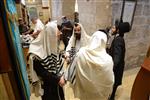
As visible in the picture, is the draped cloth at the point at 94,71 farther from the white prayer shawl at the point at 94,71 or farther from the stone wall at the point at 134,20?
the stone wall at the point at 134,20

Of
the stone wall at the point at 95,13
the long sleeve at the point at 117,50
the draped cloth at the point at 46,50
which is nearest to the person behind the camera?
the draped cloth at the point at 46,50

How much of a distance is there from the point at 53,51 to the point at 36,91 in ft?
1.62

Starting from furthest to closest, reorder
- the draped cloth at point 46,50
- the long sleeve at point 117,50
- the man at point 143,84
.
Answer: the long sleeve at point 117,50
the draped cloth at point 46,50
the man at point 143,84

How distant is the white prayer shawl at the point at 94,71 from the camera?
1.62m

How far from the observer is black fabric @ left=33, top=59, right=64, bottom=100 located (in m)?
1.57

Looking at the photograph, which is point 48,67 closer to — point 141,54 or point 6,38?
point 6,38

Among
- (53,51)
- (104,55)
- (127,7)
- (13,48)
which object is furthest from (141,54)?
(13,48)

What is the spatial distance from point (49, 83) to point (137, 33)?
2.45m

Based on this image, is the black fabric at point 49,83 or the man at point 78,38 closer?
the black fabric at point 49,83

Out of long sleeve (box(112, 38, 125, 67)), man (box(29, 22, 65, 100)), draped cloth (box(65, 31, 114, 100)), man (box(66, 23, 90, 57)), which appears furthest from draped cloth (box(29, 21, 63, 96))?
long sleeve (box(112, 38, 125, 67))

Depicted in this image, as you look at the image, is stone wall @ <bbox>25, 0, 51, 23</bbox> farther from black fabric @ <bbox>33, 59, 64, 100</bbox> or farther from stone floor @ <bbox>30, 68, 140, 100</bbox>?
black fabric @ <bbox>33, 59, 64, 100</bbox>

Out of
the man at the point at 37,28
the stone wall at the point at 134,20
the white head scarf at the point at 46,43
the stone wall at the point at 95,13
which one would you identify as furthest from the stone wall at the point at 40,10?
the white head scarf at the point at 46,43

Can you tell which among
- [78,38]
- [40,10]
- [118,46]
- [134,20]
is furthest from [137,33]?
[40,10]

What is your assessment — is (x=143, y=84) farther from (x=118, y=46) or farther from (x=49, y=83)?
(x=118, y=46)
